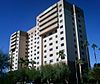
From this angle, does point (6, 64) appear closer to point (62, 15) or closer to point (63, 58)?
point (63, 58)

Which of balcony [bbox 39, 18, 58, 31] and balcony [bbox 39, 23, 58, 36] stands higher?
balcony [bbox 39, 18, 58, 31]

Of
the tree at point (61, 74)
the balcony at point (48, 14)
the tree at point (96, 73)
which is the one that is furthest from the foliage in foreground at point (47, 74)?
the balcony at point (48, 14)

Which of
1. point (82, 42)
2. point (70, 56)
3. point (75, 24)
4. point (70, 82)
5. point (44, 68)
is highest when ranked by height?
point (75, 24)

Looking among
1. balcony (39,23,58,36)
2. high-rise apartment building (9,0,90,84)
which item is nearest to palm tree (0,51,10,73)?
high-rise apartment building (9,0,90,84)

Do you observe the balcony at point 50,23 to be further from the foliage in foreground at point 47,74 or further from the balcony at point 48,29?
the foliage in foreground at point 47,74

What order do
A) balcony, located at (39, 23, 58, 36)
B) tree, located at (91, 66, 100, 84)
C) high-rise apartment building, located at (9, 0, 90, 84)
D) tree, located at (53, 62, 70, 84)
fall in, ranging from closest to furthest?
tree, located at (91, 66, 100, 84), tree, located at (53, 62, 70, 84), high-rise apartment building, located at (9, 0, 90, 84), balcony, located at (39, 23, 58, 36)

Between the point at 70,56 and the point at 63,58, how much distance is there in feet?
11.9

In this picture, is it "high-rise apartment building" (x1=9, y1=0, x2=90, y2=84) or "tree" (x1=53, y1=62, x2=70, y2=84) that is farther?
"high-rise apartment building" (x1=9, y1=0, x2=90, y2=84)

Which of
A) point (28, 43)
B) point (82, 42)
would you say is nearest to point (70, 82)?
point (82, 42)

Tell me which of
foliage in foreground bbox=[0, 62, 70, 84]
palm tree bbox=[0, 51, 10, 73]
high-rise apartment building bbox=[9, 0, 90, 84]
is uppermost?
high-rise apartment building bbox=[9, 0, 90, 84]

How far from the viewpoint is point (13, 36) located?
5458 inches

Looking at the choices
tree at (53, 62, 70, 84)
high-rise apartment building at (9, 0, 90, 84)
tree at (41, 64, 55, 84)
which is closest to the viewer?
tree at (53, 62, 70, 84)

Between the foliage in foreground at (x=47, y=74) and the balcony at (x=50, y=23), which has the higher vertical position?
the balcony at (x=50, y=23)

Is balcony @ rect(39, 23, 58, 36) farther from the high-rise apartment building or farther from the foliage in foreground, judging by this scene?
the foliage in foreground
